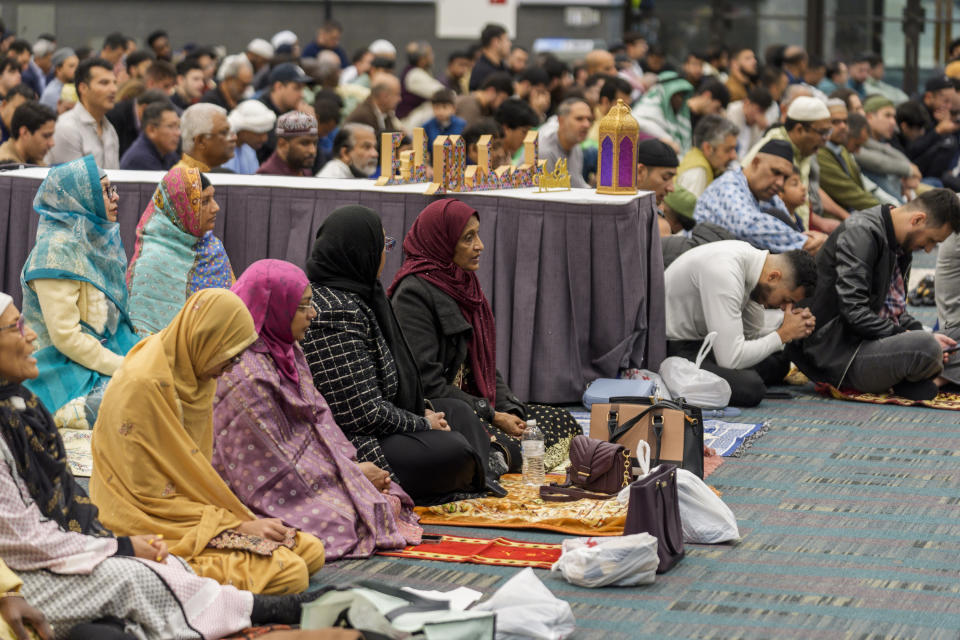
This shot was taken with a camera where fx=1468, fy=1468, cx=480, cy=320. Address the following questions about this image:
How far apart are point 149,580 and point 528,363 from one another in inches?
115

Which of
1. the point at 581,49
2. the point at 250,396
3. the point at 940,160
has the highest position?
the point at 581,49

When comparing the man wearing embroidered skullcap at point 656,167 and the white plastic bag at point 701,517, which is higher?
the man wearing embroidered skullcap at point 656,167

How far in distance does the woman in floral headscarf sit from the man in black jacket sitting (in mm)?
2657

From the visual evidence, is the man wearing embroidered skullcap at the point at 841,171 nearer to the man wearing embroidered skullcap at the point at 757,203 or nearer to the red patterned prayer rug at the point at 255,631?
the man wearing embroidered skullcap at the point at 757,203

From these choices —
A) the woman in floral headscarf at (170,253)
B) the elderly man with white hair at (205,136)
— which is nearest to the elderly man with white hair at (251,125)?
the elderly man with white hair at (205,136)

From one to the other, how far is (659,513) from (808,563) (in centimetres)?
47

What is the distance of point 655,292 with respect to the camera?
6223 mm

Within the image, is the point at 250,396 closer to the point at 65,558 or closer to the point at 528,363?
the point at 65,558

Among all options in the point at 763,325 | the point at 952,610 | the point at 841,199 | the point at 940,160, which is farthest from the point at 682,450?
the point at 940,160

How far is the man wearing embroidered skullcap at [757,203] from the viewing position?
7.06m

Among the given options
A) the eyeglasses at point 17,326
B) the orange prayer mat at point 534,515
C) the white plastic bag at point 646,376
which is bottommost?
the orange prayer mat at point 534,515

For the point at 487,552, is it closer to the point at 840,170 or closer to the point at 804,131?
the point at 804,131

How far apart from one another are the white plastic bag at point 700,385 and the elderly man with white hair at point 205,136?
2.40m

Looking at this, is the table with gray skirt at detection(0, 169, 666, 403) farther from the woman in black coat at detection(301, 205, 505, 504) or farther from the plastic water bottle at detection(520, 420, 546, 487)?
the woman in black coat at detection(301, 205, 505, 504)
